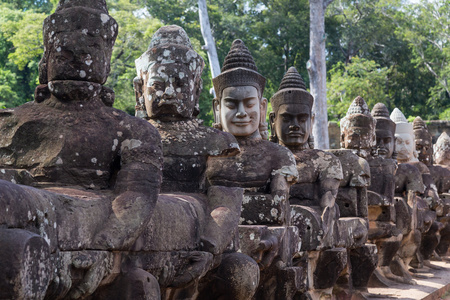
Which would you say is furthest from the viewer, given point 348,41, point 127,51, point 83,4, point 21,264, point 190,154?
point 348,41

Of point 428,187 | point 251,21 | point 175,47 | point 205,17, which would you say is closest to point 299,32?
point 251,21

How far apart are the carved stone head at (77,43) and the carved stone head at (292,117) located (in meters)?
3.54

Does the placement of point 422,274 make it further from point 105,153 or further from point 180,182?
point 105,153

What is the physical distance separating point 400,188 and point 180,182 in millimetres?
6662

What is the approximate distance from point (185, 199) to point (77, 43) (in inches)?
A: 46.3

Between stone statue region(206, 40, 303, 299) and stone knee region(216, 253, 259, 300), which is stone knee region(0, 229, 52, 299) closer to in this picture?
stone knee region(216, 253, 259, 300)

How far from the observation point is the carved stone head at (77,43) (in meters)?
3.86

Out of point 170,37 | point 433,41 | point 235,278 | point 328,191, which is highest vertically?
point 433,41

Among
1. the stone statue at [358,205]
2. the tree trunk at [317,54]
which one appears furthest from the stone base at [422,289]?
the tree trunk at [317,54]

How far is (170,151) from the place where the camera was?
496 cm

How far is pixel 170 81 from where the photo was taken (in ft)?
16.8

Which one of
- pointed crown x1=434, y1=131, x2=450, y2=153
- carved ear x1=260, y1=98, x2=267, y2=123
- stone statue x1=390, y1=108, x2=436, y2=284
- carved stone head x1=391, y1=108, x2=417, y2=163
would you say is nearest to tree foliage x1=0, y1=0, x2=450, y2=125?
pointed crown x1=434, y1=131, x2=450, y2=153

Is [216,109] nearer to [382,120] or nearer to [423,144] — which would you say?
[382,120]

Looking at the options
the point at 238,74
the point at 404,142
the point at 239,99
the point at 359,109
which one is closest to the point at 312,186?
the point at 239,99
